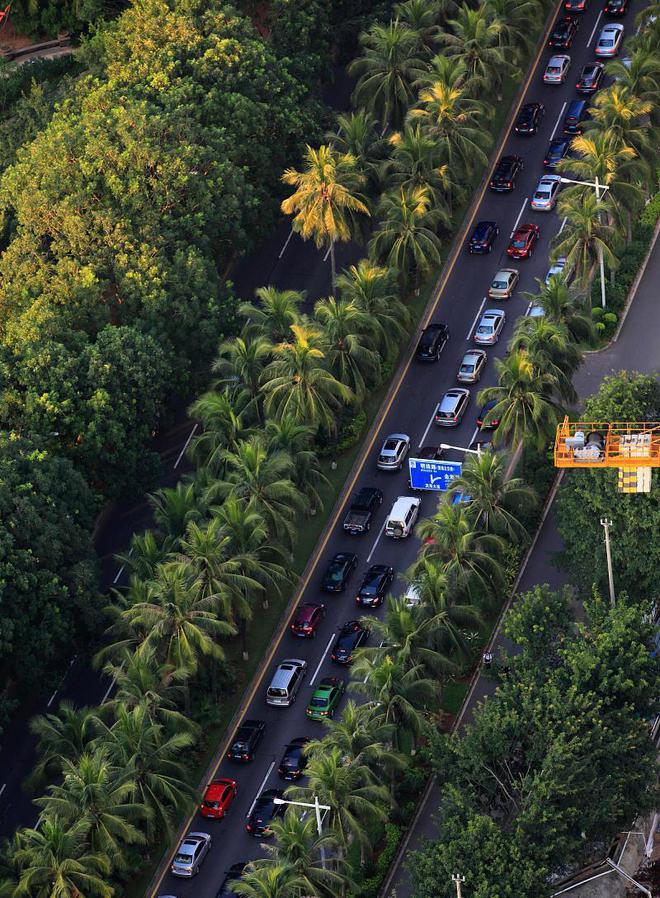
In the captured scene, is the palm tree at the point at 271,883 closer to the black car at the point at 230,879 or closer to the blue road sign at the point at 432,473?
the black car at the point at 230,879

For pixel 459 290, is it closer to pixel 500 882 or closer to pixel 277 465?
pixel 277 465

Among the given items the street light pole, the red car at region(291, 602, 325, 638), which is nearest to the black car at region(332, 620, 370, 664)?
the red car at region(291, 602, 325, 638)

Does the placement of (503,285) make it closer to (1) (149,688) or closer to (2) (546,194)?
(2) (546,194)

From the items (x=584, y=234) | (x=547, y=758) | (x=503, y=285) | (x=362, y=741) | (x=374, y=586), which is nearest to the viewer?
(x=547, y=758)

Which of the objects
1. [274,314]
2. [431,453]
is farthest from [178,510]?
[431,453]

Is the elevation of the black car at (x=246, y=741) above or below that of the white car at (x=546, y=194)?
below

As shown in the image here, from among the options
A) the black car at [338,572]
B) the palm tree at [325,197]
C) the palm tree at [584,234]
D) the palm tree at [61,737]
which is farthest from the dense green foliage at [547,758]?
the palm tree at [325,197]

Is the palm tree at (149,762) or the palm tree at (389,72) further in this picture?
the palm tree at (389,72)
